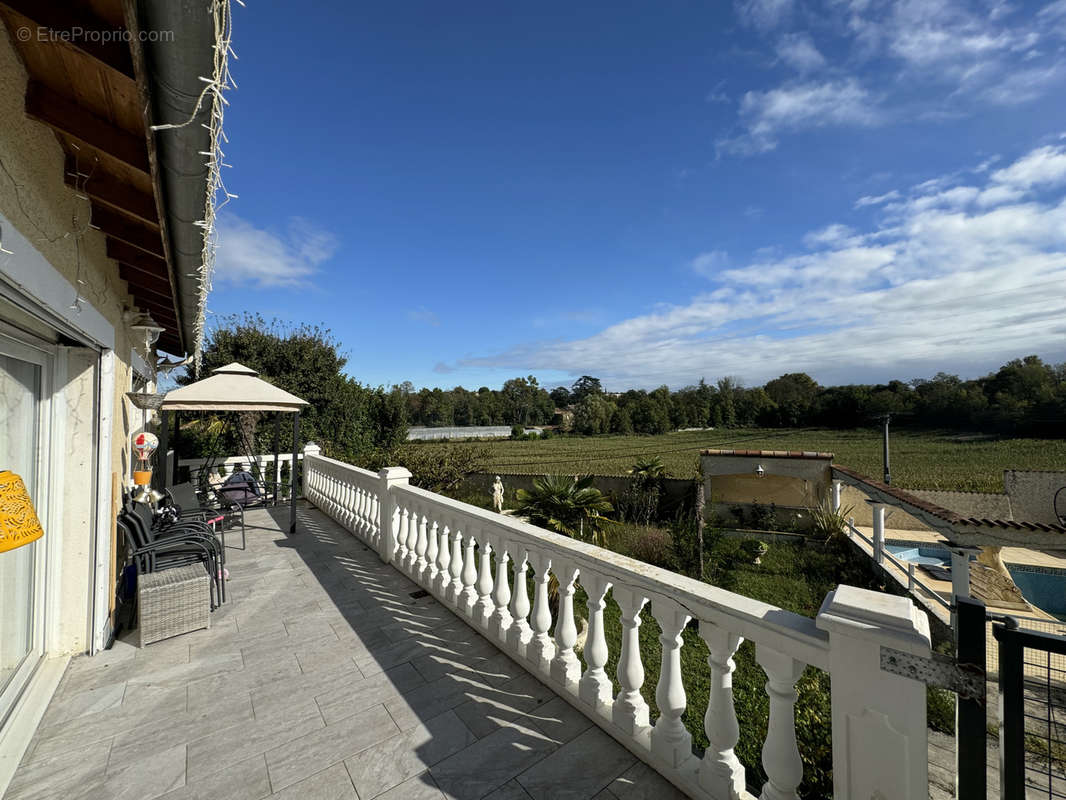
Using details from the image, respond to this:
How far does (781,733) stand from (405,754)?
5.33 ft

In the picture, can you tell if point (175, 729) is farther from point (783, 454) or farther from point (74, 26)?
point (783, 454)

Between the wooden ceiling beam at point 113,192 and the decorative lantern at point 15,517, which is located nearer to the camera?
the decorative lantern at point 15,517

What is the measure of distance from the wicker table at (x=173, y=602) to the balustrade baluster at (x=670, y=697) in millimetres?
3291

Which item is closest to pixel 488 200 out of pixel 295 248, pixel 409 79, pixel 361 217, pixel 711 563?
pixel 361 217

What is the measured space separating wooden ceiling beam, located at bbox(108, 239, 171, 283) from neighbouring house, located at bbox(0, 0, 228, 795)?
12mm

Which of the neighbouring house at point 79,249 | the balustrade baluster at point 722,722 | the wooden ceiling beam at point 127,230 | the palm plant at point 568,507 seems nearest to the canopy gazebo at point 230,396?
the neighbouring house at point 79,249

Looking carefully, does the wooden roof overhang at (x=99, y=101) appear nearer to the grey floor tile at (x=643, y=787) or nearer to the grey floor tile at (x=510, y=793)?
the grey floor tile at (x=510, y=793)

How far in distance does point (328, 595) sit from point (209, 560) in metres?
0.99

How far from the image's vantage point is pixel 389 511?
14.4 ft

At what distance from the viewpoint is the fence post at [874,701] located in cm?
111

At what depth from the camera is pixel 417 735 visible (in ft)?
6.79

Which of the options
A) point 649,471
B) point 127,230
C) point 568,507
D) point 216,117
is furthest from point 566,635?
point 649,471

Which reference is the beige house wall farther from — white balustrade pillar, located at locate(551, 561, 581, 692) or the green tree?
the green tree

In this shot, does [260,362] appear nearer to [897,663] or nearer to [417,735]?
[417,735]
